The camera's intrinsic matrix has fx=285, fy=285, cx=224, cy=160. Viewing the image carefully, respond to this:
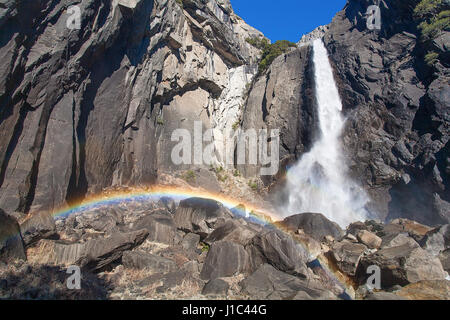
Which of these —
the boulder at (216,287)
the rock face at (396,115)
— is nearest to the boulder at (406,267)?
the boulder at (216,287)

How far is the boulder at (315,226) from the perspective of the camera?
44.5 ft

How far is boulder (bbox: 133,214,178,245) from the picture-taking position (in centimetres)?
1059

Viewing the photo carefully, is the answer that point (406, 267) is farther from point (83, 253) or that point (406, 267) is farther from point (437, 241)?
point (83, 253)

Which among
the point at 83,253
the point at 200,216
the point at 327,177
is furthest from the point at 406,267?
the point at 327,177

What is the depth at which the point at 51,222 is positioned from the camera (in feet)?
30.7

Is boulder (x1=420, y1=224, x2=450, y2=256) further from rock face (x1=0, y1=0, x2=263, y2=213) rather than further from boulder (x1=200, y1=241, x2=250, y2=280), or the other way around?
rock face (x1=0, y1=0, x2=263, y2=213)

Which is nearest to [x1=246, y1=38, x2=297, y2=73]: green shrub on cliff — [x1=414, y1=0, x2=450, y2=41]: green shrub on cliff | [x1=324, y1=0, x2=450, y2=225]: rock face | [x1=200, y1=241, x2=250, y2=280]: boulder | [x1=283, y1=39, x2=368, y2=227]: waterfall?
[x1=324, y1=0, x2=450, y2=225]: rock face

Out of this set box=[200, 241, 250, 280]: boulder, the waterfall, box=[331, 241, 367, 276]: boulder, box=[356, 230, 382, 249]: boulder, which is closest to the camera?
box=[200, 241, 250, 280]: boulder

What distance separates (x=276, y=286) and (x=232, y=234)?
128 inches

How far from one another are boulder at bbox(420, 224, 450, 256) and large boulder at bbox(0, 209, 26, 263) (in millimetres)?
13344

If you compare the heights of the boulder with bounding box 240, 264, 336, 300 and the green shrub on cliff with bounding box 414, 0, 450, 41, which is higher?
the green shrub on cliff with bounding box 414, 0, 450, 41

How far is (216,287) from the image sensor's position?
712 centimetres

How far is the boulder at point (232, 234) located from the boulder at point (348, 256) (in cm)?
294

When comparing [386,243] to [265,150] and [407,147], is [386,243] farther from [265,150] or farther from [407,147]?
[265,150]
